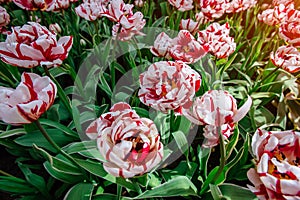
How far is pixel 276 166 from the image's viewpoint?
1.75ft

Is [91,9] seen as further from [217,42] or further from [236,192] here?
[236,192]

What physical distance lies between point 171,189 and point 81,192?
23 centimetres

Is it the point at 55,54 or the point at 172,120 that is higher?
the point at 55,54

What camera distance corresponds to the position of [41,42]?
0.74 metres

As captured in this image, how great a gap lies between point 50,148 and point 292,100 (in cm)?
92

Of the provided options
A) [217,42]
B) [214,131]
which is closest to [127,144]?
[214,131]

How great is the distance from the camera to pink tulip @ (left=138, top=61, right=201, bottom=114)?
68 cm

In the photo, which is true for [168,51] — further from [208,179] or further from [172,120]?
[208,179]

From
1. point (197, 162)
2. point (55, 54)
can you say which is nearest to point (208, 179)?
point (197, 162)

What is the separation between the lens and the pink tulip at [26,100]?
23.4 inches

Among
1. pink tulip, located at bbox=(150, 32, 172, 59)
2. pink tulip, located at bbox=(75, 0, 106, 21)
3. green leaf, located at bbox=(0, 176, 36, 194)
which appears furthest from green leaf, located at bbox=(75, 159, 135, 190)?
pink tulip, located at bbox=(75, 0, 106, 21)

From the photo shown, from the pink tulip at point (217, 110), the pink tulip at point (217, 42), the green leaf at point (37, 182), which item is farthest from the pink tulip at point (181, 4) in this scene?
the green leaf at point (37, 182)

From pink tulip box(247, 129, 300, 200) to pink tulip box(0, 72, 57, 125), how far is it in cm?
40

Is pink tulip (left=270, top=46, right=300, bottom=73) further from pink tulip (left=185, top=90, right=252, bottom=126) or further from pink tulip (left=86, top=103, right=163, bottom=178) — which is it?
pink tulip (left=86, top=103, right=163, bottom=178)
